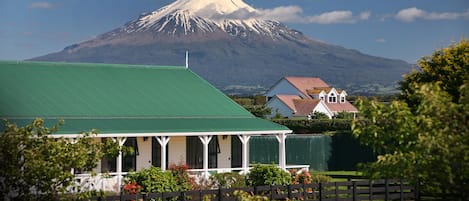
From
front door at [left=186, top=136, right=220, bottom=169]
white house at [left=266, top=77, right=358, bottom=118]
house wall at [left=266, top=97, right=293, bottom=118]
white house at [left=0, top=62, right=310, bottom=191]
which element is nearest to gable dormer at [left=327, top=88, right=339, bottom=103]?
white house at [left=266, top=77, right=358, bottom=118]

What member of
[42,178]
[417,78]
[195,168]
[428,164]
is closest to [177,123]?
[195,168]

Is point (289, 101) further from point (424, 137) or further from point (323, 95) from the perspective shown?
point (424, 137)

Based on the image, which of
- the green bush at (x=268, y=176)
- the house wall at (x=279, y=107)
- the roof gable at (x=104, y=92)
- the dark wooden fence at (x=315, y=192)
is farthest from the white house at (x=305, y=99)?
A: the dark wooden fence at (x=315, y=192)

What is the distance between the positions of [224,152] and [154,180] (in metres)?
8.98

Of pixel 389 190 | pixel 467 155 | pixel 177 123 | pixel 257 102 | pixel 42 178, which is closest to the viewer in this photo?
pixel 467 155

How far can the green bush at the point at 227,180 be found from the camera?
30.1 metres

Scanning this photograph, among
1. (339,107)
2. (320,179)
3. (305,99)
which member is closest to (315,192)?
(320,179)

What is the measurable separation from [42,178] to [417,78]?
2101cm

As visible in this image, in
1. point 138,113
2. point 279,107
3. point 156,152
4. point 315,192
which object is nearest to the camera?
point 315,192

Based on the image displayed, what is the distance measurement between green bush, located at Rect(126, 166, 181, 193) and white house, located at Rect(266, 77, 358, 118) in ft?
202

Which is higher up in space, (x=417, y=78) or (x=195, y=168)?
(x=417, y=78)

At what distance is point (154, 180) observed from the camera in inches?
1056

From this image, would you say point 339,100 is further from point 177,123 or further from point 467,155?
point 467,155

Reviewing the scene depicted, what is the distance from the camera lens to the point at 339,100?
4414 inches
